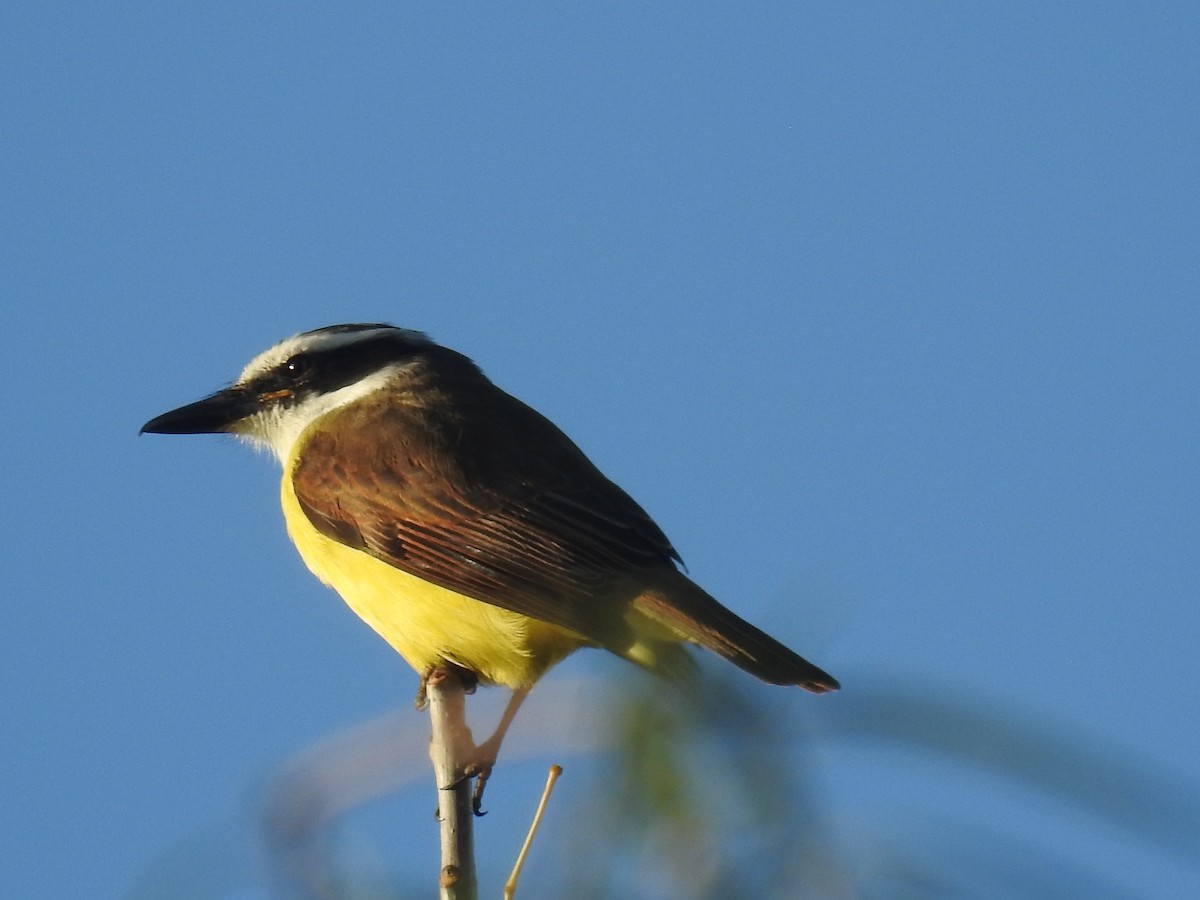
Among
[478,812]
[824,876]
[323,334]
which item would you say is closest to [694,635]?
[478,812]

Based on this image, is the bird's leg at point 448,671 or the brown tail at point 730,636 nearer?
the brown tail at point 730,636

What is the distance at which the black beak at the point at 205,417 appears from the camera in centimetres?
585

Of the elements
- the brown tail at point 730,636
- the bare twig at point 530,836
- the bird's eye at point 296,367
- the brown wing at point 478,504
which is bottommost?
the bare twig at point 530,836

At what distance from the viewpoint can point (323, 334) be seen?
19.7 ft

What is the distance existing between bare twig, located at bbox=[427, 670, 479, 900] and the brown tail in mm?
629

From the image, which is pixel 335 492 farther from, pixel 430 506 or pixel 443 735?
pixel 443 735

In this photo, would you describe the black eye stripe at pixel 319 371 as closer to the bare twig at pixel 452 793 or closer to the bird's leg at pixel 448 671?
the bird's leg at pixel 448 671

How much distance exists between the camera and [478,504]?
5.11m

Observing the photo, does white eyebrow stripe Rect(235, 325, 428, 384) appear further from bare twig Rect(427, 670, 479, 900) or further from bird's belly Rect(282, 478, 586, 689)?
bare twig Rect(427, 670, 479, 900)

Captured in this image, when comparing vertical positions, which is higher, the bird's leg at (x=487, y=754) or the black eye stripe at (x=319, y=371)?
the black eye stripe at (x=319, y=371)

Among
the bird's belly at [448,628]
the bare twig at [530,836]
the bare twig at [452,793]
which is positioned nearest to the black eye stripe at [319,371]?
the bird's belly at [448,628]

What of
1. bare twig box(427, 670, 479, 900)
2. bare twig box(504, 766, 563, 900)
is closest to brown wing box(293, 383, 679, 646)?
bare twig box(427, 670, 479, 900)

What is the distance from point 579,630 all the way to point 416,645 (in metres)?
0.65

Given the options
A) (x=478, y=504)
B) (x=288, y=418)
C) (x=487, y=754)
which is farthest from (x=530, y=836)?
(x=288, y=418)
